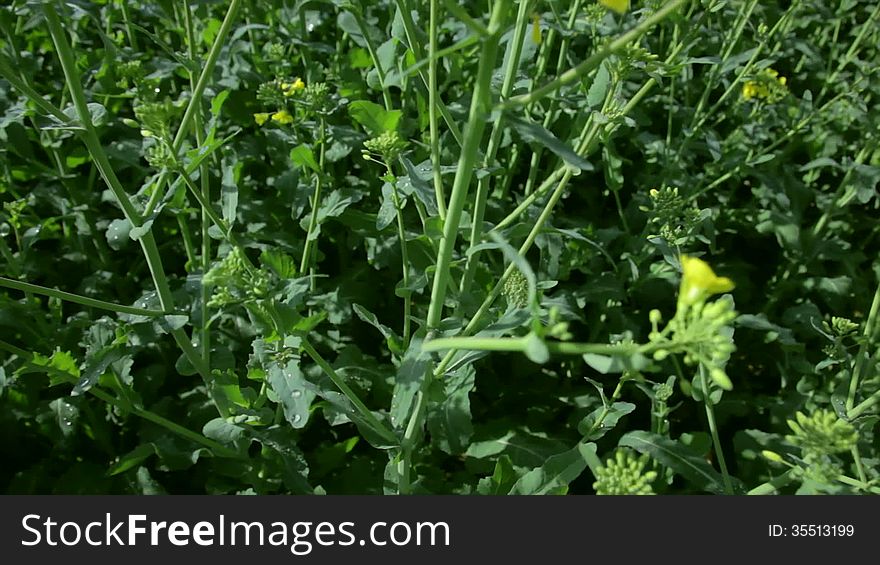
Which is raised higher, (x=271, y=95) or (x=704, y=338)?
(x=271, y=95)

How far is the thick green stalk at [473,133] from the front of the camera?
4.04 feet

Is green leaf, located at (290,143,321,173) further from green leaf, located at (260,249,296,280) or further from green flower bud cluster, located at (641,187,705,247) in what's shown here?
green flower bud cluster, located at (641,187,705,247)

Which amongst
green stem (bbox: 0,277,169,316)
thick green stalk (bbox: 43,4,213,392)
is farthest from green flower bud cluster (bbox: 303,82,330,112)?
green stem (bbox: 0,277,169,316)

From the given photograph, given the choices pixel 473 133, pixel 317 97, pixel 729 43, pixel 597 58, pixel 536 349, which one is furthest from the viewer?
pixel 729 43

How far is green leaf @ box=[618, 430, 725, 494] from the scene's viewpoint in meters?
1.92

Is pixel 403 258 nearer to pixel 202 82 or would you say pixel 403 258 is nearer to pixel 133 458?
pixel 202 82

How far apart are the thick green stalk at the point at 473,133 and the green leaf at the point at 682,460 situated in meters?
0.82

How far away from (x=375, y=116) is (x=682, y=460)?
135 cm

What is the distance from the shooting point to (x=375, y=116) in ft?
6.68

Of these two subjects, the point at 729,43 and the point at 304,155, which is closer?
the point at 304,155

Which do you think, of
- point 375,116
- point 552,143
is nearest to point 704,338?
point 552,143

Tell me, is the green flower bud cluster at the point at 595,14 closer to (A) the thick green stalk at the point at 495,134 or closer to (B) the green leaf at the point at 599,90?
(B) the green leaf at the point at 599,90

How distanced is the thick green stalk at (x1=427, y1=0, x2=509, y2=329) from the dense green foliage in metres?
0.01

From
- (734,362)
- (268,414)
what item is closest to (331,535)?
(268,414)
